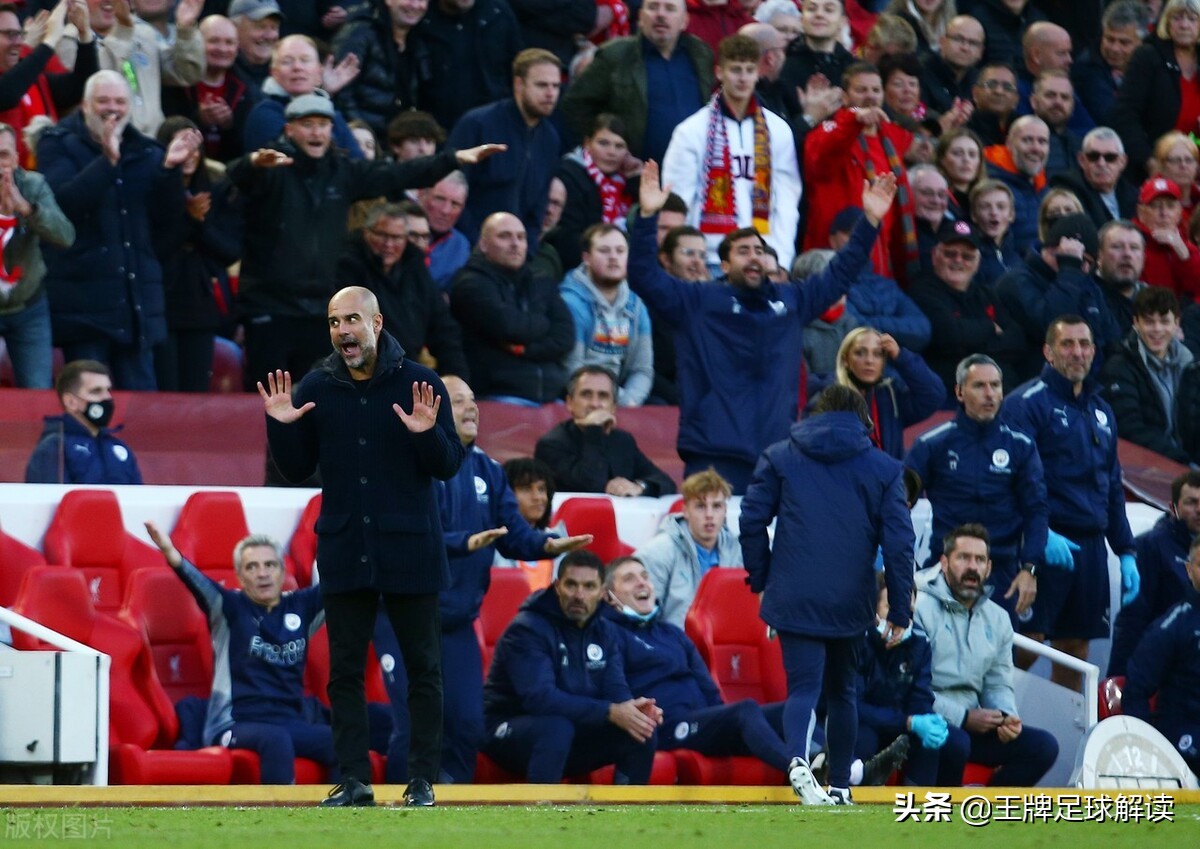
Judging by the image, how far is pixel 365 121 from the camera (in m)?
15.0

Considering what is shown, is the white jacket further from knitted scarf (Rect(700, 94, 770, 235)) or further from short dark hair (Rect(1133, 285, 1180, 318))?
short dark hair (Rect(1133, 285, 1180, 318))

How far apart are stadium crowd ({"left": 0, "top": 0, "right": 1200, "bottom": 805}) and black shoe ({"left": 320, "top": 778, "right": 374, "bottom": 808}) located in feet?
0.61

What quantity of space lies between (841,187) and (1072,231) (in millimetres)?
1469

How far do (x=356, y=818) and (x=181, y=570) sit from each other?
9.72 ft

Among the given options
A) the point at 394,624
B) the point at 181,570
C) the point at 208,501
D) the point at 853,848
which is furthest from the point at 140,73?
the point at 853,848

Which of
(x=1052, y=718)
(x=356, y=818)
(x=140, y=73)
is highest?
(x=140, y=73)

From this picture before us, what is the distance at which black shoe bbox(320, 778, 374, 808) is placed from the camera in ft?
28.9

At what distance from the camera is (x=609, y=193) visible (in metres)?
Result: 14.9

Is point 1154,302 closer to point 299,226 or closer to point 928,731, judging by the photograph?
point 928,731

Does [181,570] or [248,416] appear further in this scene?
[248,416]

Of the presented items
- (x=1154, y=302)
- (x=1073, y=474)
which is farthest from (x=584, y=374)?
(x=1154, y=302)

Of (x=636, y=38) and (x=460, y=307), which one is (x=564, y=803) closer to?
(x=460, y=307)

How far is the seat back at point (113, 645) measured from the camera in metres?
10.6

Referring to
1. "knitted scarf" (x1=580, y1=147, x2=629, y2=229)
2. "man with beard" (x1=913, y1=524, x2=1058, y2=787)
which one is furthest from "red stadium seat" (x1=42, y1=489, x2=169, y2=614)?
"knitted scarf" (x1=580, y1=147, x2=629, y2=229)
